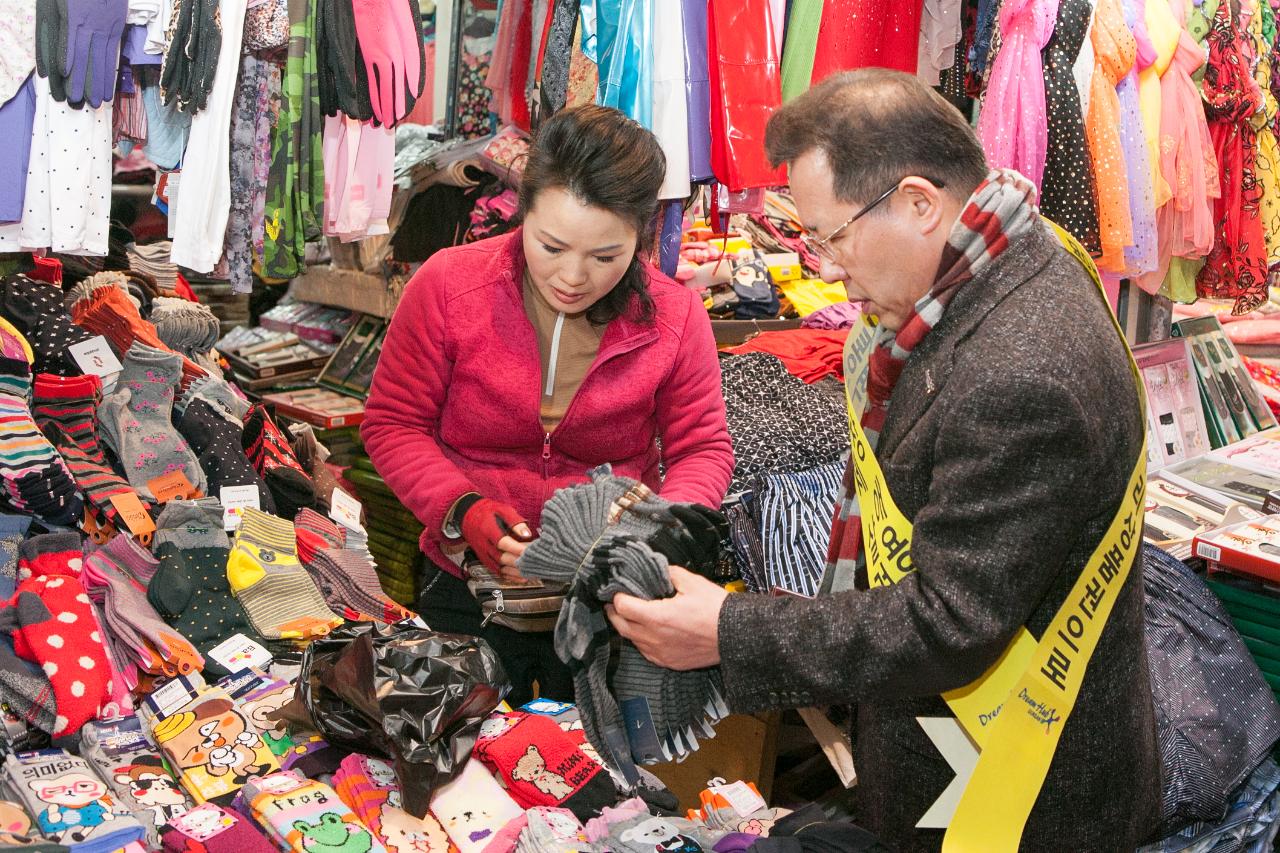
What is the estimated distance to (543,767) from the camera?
2.00 metres

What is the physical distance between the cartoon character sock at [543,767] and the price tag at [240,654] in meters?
0.61

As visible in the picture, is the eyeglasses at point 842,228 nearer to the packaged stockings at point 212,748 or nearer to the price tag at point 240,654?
the packaged stockings at point 212,748

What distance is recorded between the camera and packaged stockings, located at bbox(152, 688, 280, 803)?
194 centimetres

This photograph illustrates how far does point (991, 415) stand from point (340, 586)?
1932 mm

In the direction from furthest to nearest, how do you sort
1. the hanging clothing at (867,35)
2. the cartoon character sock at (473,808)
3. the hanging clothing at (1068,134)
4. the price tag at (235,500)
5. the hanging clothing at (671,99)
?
the hanging clothing at (1068,134) → the hanging clothing at (867,35) → the hanging clothing at (671,99) → the price tag at (235,500) → the cartoon character sock at (473,808)

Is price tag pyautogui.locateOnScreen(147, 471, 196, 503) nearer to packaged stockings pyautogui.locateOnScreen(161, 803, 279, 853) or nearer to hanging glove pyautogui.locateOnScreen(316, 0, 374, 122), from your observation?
hanging glove pyautogui.locateOnScreen(316, 0, 374, 122)

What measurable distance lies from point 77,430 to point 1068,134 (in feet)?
10.0

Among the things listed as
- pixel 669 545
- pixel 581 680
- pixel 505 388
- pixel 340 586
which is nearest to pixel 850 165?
pixel 669 545

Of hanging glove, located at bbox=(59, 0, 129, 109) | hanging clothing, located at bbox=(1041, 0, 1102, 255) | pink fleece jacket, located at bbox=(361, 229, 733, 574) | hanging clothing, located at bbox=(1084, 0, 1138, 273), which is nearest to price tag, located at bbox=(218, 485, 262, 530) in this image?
pink fleece jacket, located at bbox=(361, 229, 733, 574)

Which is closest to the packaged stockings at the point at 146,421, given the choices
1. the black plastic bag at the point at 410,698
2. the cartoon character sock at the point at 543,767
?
the black plastic bag at the point at 410,698

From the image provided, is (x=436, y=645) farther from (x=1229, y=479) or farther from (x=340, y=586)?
(x=1229, y=479)

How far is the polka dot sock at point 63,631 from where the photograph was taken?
2115 millimetres

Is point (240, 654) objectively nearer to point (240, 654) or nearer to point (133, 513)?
point (240, 654)

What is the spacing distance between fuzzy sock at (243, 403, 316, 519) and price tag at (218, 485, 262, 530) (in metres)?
0.18
